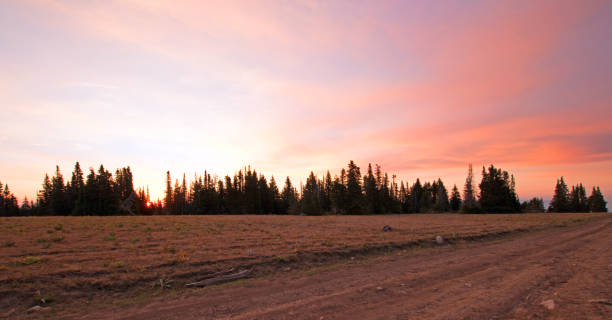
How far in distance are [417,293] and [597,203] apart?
452 ft

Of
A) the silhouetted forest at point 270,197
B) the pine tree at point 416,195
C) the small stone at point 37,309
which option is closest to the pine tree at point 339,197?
the silhouetted forest at point 270,197

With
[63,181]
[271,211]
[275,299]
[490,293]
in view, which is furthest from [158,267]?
[63,181]

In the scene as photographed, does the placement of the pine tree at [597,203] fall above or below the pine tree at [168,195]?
below

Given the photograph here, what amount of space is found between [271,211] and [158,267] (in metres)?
83.7

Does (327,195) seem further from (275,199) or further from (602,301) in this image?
(602,301)

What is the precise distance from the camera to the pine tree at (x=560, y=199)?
98.2m

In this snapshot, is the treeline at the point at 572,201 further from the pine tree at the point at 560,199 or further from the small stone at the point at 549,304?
the small stone at the point at 549,304

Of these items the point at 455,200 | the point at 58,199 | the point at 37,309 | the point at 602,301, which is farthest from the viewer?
the point at 455,200

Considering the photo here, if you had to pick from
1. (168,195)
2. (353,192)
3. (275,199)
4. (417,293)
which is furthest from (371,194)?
(417,293)

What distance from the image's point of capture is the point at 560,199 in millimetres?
98625

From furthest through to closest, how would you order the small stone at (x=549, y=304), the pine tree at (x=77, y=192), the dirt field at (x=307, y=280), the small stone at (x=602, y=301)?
the pine tree at (x=77, y=192), the dirt field at (x=307, y=280), the small stone at (x=602, y=301), the small stone at (x=549, y=304)

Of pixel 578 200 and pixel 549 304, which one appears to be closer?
pixel 549 304

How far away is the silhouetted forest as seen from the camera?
73000 millimetres

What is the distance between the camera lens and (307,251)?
15094mm
